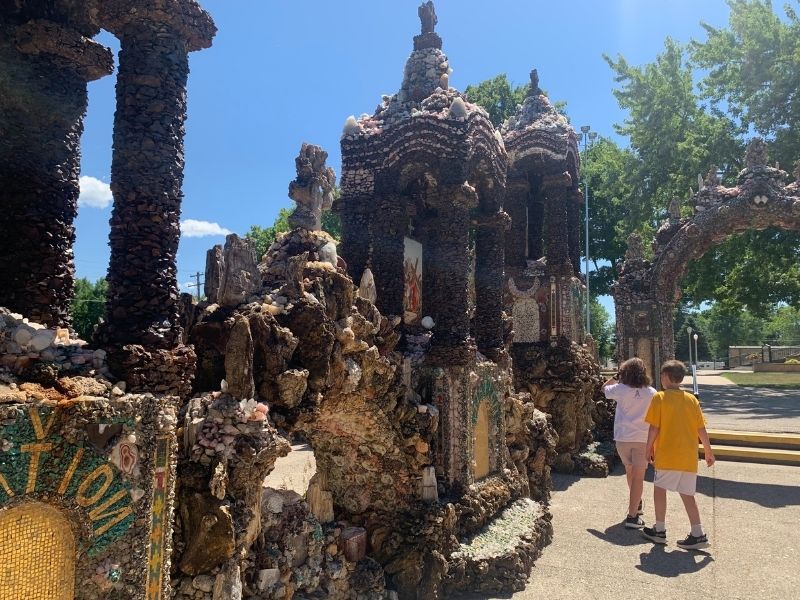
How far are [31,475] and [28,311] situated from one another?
1734mm

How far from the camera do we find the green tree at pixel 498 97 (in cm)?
2467

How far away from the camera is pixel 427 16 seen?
8750mm

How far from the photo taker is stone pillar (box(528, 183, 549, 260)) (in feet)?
46.4

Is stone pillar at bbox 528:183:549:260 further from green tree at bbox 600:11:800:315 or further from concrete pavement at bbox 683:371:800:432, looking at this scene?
green tree at bbox 600:11:800:315

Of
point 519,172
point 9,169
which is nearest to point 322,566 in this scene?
point 9,169

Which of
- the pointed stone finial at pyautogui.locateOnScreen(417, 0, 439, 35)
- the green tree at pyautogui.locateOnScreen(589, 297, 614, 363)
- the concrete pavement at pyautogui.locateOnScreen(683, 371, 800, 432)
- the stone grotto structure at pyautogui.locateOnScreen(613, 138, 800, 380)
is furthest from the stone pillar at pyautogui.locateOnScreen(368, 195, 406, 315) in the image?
the green tree at pyautogui.locateOnScreen(589, 297, 614, 363)

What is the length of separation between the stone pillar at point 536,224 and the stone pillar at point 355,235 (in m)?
7.01

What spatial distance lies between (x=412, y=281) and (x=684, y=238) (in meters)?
8.77

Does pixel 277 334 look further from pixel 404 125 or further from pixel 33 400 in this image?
pixel 404 125

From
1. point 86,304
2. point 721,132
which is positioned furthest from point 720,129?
point 86,304

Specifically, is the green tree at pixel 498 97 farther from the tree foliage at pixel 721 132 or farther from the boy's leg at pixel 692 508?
the boy's leg at pixel 692 508

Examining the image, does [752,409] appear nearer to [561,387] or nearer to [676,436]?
[561,387]

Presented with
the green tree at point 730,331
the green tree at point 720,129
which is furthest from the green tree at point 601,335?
the green tree at point 720,129

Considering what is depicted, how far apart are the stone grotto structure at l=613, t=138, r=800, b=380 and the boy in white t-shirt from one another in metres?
8.20
